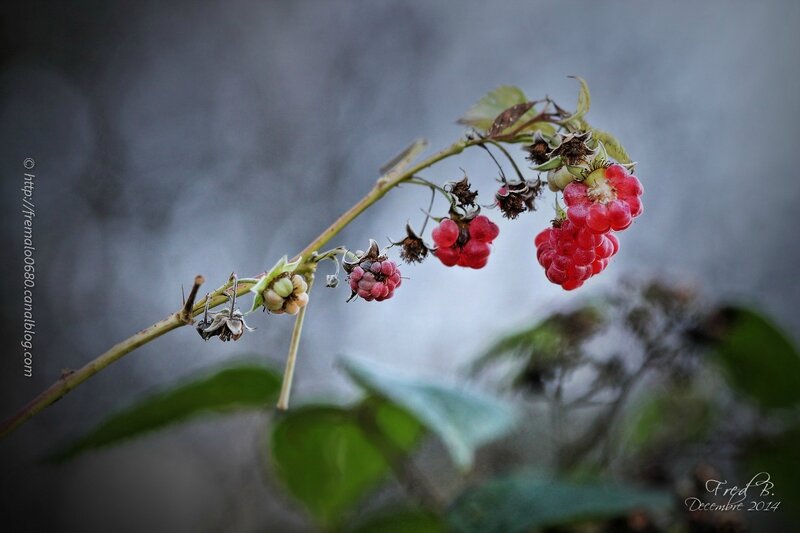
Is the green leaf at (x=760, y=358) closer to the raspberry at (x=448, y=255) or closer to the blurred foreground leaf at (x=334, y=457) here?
the blurred foreground leaf at (x=334, y=457)

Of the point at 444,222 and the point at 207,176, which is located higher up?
the point at 207,176

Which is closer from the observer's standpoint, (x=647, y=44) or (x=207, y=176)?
(x=207, y=176)

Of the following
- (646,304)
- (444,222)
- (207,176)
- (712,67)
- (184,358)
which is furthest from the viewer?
(712,67)

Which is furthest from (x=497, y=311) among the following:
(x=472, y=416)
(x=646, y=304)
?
(x=472, y=416)

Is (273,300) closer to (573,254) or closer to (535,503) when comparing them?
(573,254)

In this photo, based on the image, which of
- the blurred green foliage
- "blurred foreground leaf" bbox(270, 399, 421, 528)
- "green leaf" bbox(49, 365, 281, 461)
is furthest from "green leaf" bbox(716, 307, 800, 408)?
"green leaf" bbox(49, 365, 281, 461)

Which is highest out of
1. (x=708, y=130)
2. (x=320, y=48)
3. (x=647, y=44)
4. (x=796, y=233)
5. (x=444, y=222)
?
(x=647, y=44)

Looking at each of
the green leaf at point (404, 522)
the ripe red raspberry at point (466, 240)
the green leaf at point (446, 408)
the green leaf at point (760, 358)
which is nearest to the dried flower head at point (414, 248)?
the ripe red raspberry at point (466, 240)

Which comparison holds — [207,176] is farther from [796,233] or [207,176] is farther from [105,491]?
[796,233]
